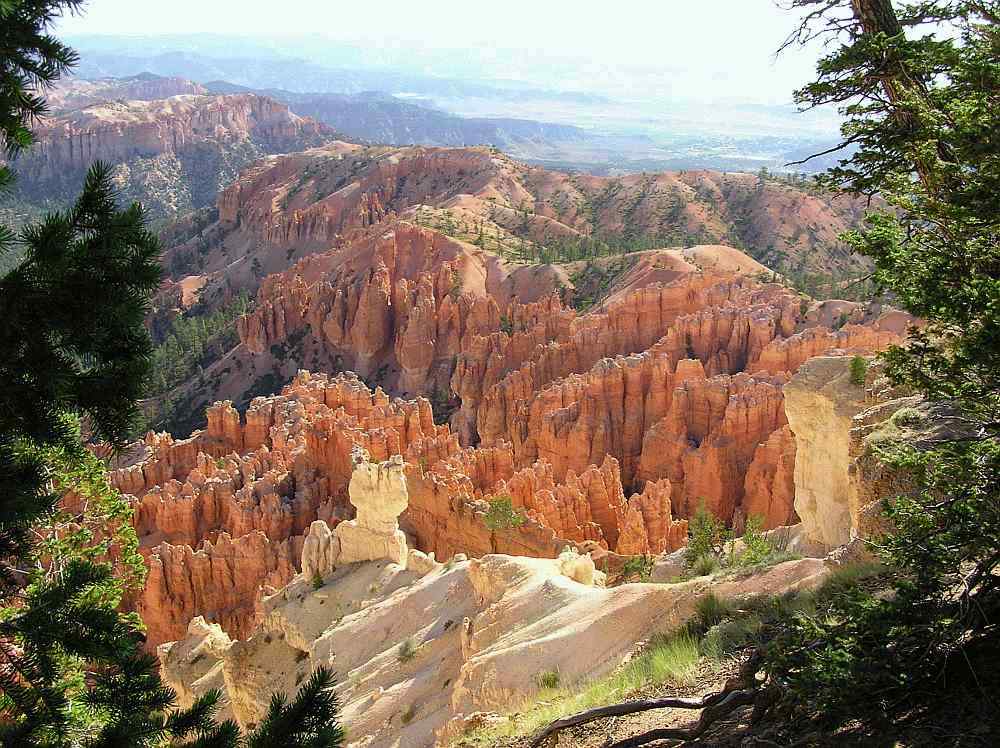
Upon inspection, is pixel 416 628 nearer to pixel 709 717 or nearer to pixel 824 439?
pixel 824 439

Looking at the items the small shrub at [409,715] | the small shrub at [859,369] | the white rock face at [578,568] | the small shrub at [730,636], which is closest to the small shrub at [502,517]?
the white rock face at [578,568]

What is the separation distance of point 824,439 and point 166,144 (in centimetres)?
17889

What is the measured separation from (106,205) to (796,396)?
14.2 m

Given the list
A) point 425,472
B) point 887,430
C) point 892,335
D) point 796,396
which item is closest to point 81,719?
point 887,430

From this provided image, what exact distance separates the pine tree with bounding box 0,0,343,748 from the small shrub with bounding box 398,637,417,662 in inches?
370

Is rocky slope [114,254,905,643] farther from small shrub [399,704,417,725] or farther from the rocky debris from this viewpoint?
small shrub [399,704,417,725]

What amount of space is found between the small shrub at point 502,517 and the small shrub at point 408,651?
8223 mm

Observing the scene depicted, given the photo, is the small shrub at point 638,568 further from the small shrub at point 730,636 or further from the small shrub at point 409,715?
the small shrub at point 730,636

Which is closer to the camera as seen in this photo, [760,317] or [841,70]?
[841,70]

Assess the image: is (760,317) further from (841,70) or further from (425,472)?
(841,70)

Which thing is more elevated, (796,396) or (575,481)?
(796,396)

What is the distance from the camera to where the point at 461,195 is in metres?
86.0

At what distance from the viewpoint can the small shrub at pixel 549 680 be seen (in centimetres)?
1110

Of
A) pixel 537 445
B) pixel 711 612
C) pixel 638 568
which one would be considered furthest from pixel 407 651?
pixel 537 445
